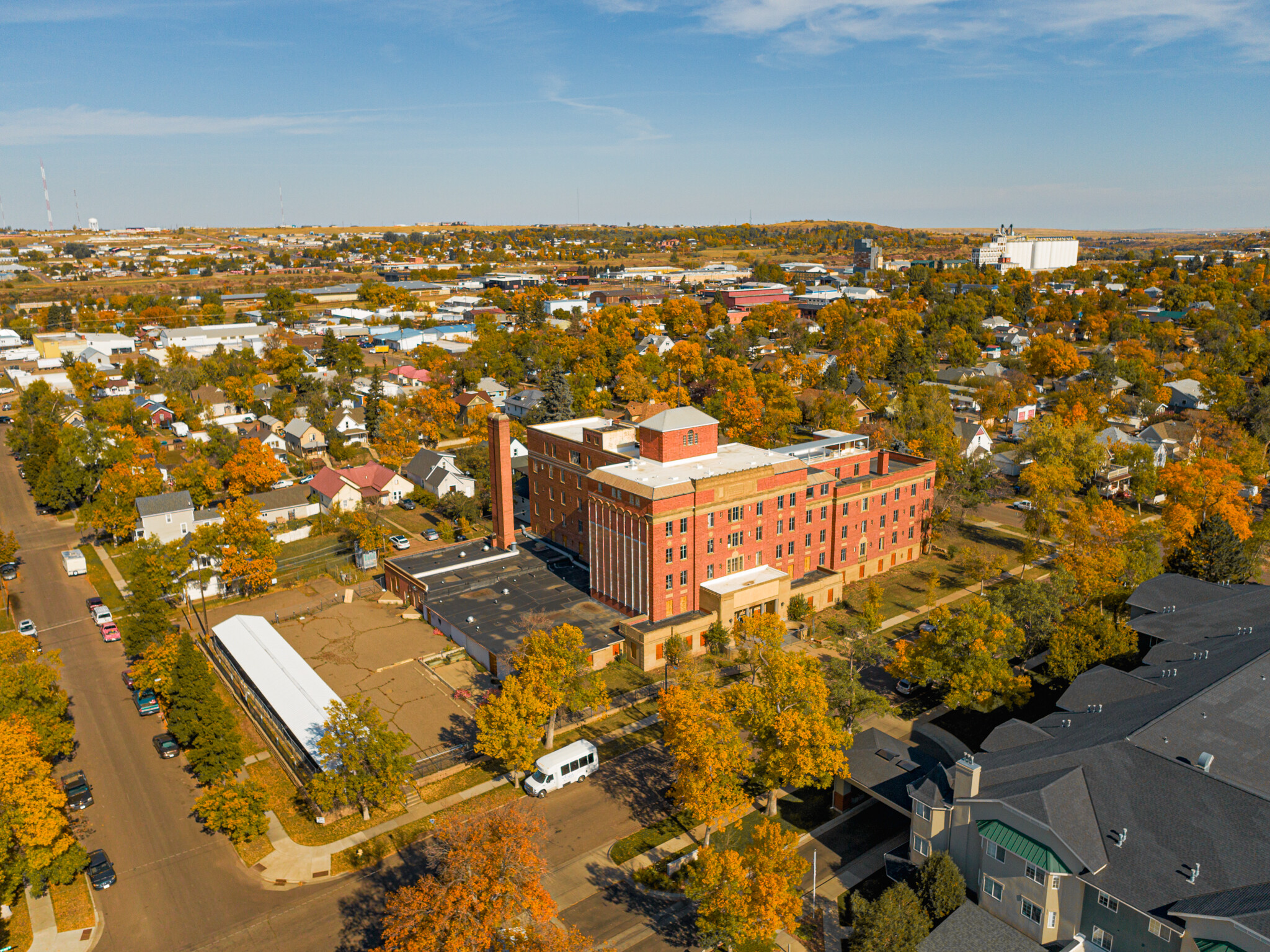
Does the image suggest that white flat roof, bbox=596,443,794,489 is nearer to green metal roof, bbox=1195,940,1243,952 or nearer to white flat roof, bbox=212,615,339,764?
white flat roof, bbox=212,615,339,764

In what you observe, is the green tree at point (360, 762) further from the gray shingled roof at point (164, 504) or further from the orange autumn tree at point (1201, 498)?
the orange autumn tree at point (1201, 498)

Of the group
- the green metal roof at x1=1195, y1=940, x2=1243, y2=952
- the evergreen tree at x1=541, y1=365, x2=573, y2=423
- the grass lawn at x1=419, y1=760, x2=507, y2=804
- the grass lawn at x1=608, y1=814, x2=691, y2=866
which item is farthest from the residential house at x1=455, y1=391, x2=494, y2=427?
the green metal roof at x1=1195, y1=940, x2=1243, y2=952

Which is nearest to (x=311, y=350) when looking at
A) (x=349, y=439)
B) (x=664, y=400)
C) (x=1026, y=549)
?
(x=349, y=439)

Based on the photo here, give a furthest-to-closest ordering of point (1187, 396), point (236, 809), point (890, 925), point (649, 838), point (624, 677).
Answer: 1. point (1187, 396)
2. point (624, 677)
3. point (649, 838)
4. point (236, 809)
5. point (890, 925)

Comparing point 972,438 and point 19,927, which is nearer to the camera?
point 19,927

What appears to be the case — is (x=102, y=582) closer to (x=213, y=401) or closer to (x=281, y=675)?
(x=281, y=675)

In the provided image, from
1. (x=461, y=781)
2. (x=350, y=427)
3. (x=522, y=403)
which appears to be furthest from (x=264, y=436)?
(x=461, y=781)
